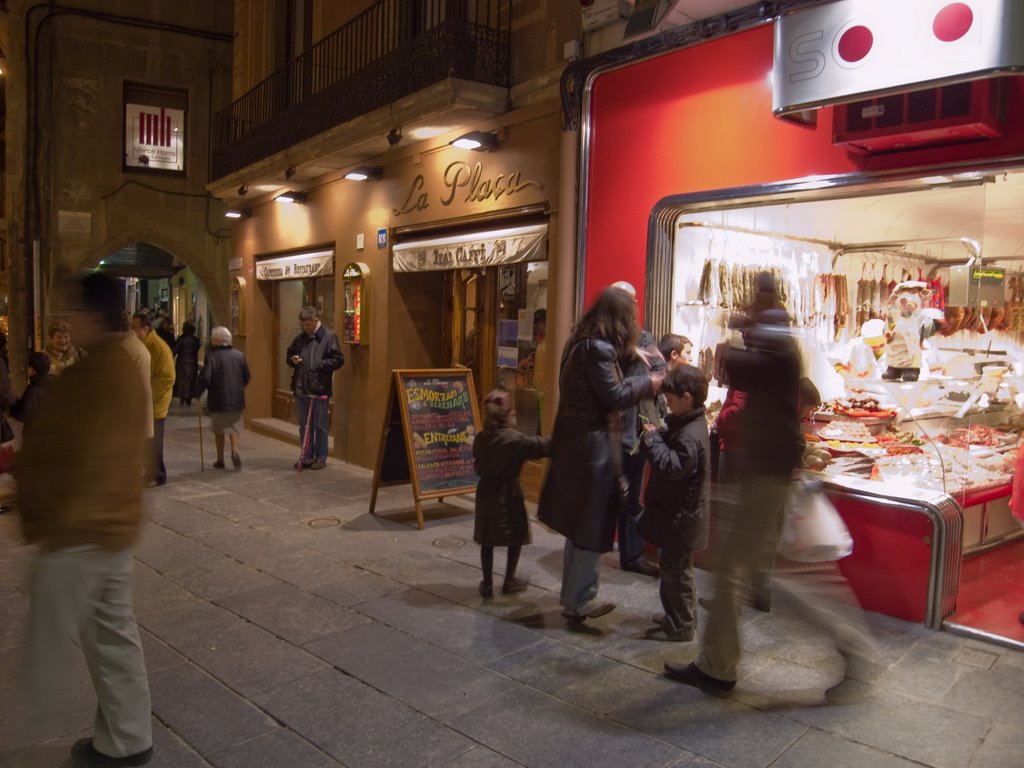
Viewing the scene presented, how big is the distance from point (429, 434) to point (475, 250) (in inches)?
88.1

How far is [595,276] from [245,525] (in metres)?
3.77

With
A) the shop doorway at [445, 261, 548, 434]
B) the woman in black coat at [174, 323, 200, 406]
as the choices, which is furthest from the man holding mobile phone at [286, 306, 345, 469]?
the woman in black coat at [174, 323, 200, 406]

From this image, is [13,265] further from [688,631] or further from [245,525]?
[688,631]

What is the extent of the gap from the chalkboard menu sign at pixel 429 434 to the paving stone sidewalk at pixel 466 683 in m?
1.06

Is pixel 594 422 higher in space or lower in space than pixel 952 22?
lower

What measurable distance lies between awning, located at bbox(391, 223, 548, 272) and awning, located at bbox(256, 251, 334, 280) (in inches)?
77.6

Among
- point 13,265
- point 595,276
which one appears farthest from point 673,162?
point 13,265

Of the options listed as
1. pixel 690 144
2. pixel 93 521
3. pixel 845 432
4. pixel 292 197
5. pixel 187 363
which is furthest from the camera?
pixel 187 363

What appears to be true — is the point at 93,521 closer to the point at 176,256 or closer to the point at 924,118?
the point at 924,118

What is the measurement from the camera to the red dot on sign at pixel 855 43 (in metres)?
4.49

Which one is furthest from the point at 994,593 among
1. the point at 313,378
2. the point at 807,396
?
the point at 313,378

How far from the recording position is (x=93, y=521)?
304cm

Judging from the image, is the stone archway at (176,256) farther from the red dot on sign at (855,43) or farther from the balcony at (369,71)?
the red dot on sign at (855,43)

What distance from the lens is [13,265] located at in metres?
17.3
